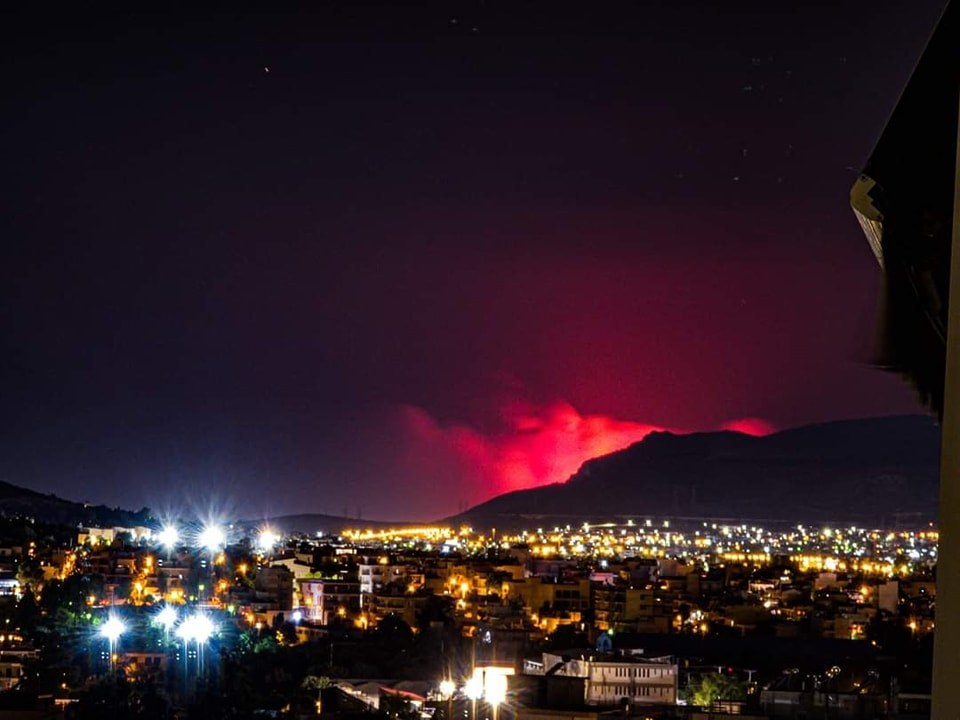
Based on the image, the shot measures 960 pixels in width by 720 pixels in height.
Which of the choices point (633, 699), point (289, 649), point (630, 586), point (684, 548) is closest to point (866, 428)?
point (684, 548)

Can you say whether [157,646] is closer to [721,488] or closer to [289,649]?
[289,649]

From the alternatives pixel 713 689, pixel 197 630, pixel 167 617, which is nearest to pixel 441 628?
pixel 197 630

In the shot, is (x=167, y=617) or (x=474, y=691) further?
(x=167, y=617)

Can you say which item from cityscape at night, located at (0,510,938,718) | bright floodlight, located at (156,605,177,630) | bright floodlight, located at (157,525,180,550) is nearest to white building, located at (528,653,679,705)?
cityscape at night, located at (0,510,938,718)

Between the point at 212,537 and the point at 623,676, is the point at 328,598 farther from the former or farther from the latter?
the point at 212,537

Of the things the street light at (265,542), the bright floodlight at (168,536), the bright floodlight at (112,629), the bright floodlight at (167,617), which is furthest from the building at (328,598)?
the street light at (265,542)

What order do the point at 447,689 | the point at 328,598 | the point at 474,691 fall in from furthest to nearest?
the point at 328,598 → the point at 447,689 → the point at 474,691

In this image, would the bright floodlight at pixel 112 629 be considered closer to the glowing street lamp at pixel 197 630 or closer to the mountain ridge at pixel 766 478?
the glowing street lamp at pixel 197 630

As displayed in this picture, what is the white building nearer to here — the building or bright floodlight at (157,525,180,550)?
the building
